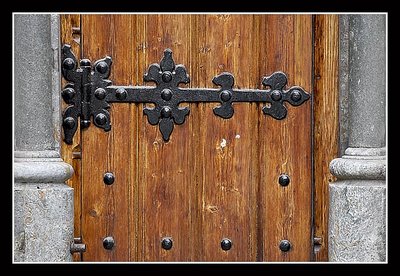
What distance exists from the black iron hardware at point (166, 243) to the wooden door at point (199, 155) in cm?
1

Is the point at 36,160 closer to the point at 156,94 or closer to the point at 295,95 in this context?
the point at 156,94

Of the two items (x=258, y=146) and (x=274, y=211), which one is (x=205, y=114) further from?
(x=274, y=211)

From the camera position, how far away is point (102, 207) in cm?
270

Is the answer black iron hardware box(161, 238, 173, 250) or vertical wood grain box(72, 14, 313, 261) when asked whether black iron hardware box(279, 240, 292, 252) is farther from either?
black iron hardware box(161, 238, 173, 250)

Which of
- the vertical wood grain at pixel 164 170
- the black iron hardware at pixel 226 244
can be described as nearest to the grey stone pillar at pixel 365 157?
the black iron hardware at pixel 226 244

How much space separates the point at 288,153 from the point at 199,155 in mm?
254

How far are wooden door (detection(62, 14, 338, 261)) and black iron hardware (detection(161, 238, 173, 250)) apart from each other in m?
0.01

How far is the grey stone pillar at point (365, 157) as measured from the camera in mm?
2600

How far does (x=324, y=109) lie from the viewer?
2.72 m

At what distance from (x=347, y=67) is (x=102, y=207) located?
0.80 meters

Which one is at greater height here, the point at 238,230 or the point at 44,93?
the point at 44,93

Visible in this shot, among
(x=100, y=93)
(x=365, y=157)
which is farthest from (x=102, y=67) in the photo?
(x=365, y=157)

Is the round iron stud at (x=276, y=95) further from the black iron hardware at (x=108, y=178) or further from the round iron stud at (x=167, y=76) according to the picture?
the black iron hardware at (x=108, y=178)

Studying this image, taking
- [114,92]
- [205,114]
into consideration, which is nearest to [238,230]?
[205,114]
